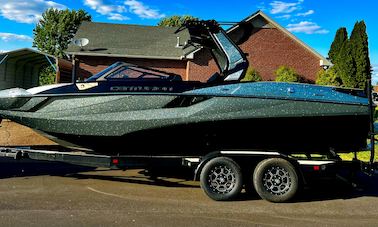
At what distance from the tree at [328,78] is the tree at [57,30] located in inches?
1704

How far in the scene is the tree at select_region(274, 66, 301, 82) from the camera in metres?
21.9

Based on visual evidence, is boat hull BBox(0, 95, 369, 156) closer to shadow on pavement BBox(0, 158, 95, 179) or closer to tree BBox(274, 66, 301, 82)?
shadow on pavement BBox(0, 158, 95, 179)

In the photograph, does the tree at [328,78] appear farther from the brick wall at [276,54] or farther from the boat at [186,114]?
the boat at [186,114]

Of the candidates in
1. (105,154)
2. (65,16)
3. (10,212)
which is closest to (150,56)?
(105,154)

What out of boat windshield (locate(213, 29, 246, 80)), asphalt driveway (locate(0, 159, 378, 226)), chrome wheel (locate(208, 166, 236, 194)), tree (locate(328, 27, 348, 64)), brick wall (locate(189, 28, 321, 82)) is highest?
tree (locate(328, 27, 348, 64))

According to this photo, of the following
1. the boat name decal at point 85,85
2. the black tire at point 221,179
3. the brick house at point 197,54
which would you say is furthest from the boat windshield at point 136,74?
the brick house at point 197,54

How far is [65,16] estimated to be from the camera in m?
58.1

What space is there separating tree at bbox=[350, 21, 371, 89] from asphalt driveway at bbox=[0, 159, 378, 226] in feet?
57.3

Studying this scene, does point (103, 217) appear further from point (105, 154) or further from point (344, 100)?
point (344, 100)

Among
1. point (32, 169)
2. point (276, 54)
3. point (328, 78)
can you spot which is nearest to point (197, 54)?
point (276, 54)

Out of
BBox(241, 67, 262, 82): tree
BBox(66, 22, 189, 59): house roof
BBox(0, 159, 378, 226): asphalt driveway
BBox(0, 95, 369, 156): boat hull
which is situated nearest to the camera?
BBox(0, 159, 378, 226): asphalt driveway

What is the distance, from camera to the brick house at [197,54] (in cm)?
2319

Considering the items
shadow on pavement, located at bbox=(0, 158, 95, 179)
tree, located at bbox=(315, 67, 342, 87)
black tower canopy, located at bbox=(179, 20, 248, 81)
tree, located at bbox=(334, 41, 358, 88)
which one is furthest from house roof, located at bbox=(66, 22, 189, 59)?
black tower canopy, located at bbox=(179, 20, 248, 81)

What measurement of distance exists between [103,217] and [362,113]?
4330mm
